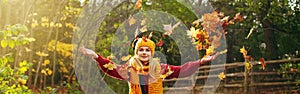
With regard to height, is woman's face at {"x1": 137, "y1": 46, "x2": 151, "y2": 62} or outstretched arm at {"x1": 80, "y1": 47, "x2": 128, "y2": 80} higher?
woman's face at {"x1": 137, "y1": 46, "x2": 151, "y2": 62}

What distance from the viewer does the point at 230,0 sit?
10953 mm

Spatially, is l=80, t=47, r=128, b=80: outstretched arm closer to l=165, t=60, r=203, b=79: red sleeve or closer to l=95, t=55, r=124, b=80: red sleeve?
l=95, t=55, r=124, b=80: red sleeve

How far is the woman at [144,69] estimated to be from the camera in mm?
3645

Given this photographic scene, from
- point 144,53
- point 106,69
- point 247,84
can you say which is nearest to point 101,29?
point 247,84

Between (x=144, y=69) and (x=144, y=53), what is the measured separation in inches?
5.3

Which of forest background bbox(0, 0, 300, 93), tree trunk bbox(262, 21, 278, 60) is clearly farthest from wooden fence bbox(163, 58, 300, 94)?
tree trunk bbox(262, 21, 278, 60)

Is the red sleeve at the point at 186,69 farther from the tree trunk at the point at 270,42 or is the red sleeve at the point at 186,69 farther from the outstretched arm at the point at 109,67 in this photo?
the tree trunk at the point at 270,42

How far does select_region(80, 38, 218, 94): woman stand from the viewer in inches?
143

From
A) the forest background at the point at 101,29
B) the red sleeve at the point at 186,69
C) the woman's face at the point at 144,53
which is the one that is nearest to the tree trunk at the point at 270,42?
the forest background at the point at 101,29

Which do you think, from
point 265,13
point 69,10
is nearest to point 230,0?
point 265,13

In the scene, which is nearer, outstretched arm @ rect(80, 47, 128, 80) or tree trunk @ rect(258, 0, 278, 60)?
outstretched arm @ rect(80, 47, 128, 80)

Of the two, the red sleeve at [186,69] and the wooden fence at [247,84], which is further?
the wooden fence at [247,84]

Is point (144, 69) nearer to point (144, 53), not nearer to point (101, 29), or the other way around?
point (144, 53)

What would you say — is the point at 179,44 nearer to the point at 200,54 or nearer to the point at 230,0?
the point at 200,54
